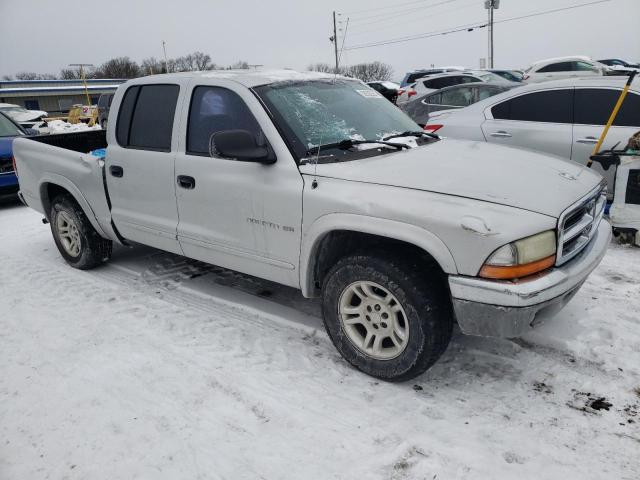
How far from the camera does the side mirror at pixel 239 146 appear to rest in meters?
3.08

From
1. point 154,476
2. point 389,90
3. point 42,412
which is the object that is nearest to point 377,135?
point 154,476

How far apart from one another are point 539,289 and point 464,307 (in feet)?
1.23

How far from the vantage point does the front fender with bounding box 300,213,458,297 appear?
2.62 metres

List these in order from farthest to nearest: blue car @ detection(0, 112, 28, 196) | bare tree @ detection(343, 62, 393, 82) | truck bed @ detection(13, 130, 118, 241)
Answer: bare tree @ detection(343, 62, 393, 82) < blue car @ detection(0, 112, 28, 196) < truck bed @ detection(13, 130, 118, 241)

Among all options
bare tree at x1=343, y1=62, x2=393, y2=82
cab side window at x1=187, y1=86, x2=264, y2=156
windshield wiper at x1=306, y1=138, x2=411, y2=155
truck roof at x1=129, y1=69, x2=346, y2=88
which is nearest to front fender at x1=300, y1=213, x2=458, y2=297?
windshield wiper at x1=306, y1=138, x2=411, y2=155

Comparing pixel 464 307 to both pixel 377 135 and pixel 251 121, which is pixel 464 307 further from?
pixel 251 121

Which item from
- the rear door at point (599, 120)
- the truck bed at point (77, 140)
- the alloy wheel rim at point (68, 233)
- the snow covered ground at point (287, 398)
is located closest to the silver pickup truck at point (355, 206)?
the snow covered ground at point (287, 398)

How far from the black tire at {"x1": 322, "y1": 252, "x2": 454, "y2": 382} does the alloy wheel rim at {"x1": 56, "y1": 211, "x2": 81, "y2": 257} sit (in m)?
3.31

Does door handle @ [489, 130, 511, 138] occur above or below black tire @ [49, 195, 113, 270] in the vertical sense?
above

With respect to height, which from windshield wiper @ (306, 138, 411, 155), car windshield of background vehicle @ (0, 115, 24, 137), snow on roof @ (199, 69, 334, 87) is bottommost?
A: windshield wiper @ (306, 138, 411, 155)

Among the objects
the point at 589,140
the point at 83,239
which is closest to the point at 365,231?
the point at 83,239

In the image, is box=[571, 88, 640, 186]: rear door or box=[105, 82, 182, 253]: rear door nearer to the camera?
box=[105, 82, 182, 253]: rear door

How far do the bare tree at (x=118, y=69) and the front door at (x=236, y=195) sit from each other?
2756 inches

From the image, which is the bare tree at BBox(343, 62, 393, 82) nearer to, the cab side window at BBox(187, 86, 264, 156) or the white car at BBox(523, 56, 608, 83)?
the white car at BBox(523, 56, 608, 83)
